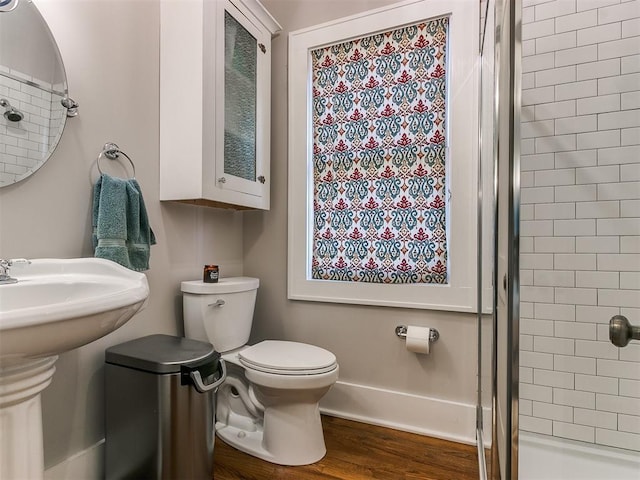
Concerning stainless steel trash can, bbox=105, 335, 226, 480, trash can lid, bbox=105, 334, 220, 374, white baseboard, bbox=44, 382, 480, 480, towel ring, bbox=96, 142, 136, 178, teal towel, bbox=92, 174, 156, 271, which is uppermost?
towel ring, bbox=96, 142, 136, 178

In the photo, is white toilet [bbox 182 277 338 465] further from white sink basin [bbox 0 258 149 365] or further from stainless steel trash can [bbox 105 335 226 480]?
white sink basin [bbox 0 258 149 365]

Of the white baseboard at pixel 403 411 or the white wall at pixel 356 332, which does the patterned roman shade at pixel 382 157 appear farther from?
the white baseboard at pixel 403 411

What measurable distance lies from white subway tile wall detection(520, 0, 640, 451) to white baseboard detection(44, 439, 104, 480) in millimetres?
1609

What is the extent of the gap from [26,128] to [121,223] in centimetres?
41

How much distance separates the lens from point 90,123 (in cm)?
143

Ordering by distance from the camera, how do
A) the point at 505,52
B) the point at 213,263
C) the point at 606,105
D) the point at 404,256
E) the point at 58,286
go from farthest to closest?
the point at 213,263, the point at 404,256, the point at 606,105, the point at 58,286, the point at 505,52

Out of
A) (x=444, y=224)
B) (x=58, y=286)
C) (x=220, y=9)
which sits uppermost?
(x=220, y=9)

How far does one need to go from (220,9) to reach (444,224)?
4.83 ft

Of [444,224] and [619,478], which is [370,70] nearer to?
[444,224]

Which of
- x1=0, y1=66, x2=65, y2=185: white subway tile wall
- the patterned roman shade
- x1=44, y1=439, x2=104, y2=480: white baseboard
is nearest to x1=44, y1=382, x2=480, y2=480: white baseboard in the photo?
the patterned roman shade

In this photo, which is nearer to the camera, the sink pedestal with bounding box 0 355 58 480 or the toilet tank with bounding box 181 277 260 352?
the sink pedestal with bounding box 0 355 58 480

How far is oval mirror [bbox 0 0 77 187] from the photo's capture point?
1167 mm

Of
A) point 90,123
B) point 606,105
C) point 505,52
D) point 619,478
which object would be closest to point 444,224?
point 606,105

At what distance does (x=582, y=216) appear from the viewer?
4.96 ft
